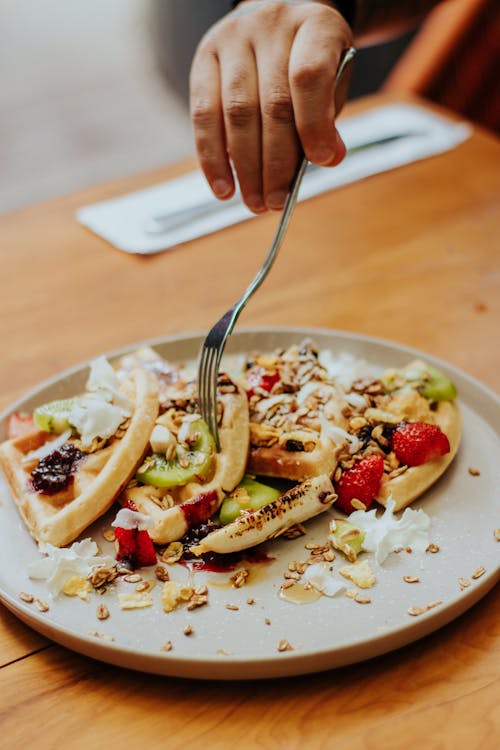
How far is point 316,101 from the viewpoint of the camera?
159cm

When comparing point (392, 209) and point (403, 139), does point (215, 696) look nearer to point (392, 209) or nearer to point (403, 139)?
point (392, 209)

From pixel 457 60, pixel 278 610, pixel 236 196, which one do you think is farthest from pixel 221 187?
pixel 457 60

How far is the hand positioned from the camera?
1.61m

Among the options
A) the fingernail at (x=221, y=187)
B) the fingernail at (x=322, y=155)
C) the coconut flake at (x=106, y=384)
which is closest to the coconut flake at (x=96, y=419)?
the coconut flake at (x=106, y=384)

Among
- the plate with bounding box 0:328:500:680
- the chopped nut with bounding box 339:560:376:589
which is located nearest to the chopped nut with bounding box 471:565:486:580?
the plate with bounding box 0:328:500:680

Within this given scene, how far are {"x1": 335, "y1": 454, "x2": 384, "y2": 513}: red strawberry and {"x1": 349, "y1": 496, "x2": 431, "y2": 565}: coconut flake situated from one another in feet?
0.10

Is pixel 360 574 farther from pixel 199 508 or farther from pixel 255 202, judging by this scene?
pixel 255 202

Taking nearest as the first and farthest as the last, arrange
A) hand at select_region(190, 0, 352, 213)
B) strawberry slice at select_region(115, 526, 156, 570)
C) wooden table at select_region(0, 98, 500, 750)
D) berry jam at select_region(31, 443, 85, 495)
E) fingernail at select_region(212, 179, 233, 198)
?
1. wooden table at select_region(0, 98, 500, 750)
2. strawberry slice at select_region(115, 526, 156, 570)
3. berry jam at select_region(31, 443, 85, 495)
4. hand at select_region(190, 0, 352, 213)
5. fingernail at select_region(212, 179, 233, 198)

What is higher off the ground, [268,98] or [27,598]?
[268,98]

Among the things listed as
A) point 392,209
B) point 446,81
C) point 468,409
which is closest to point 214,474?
point 468,409

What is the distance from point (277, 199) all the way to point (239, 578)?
2.41ft

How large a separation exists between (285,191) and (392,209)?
3.32 ft

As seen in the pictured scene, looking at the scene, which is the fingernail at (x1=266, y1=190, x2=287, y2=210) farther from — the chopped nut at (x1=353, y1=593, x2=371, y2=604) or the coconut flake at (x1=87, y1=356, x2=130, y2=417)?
the chopped nut at (x1=353, y1=593, x2=371, y2=604)

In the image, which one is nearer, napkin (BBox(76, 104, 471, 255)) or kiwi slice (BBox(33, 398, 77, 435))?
kiwi slice (BBox(33, 398, 77, 435))
